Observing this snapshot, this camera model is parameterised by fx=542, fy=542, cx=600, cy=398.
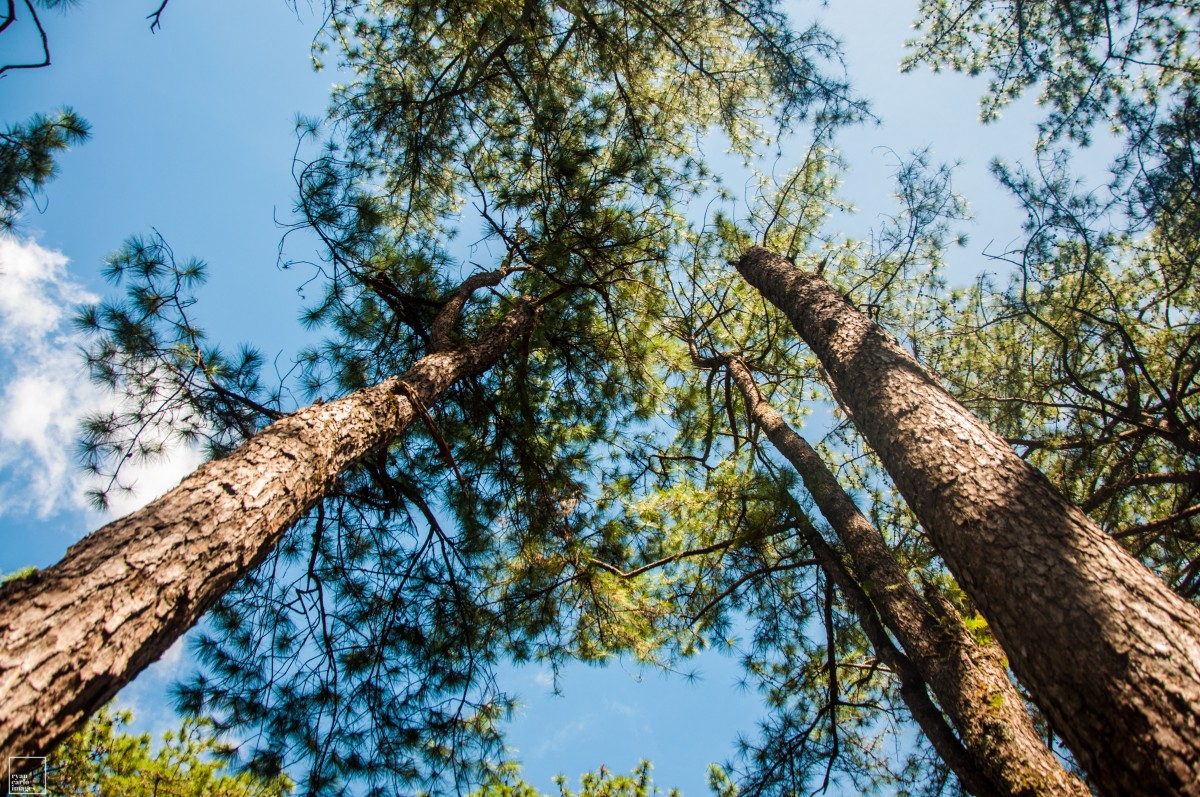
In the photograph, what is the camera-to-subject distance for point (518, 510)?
429 centimetres

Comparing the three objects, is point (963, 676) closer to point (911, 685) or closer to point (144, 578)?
point (911, 685)

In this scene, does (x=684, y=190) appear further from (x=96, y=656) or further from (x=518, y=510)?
(x=96, y=656)

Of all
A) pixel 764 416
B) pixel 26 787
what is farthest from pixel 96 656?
pixel 764 416

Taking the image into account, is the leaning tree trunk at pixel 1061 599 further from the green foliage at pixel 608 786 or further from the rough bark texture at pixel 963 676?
the green foliage at pixel 608 786

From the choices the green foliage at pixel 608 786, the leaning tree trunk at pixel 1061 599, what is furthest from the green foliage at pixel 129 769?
the leaning tree trunk at pixel 1061 599

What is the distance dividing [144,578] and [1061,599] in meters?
2.50

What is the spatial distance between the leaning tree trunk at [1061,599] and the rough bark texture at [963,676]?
31.0 inches

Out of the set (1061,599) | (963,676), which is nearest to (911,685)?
(963,676)

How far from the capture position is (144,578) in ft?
4.87

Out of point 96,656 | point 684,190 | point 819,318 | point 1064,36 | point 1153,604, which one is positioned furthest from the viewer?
point 684,190

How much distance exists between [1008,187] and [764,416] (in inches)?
88.9

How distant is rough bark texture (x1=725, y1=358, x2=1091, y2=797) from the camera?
1.98 meters

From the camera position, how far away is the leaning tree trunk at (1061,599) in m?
1.21

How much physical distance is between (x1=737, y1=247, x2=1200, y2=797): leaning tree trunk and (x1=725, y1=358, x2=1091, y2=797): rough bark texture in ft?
2.58
